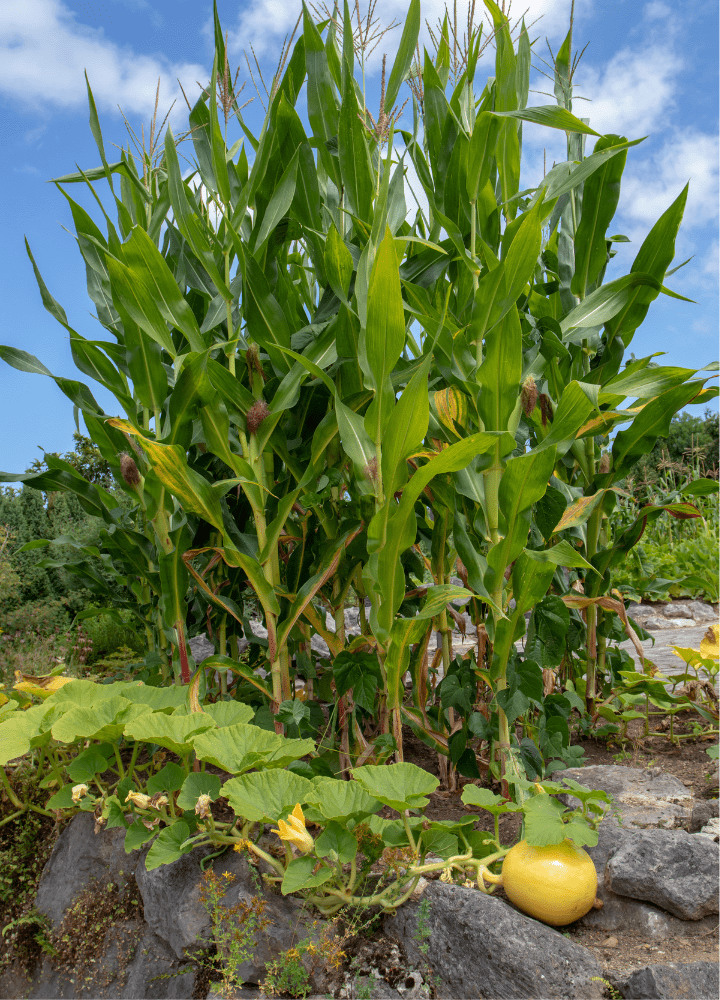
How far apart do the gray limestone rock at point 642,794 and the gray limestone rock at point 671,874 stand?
0.66ft

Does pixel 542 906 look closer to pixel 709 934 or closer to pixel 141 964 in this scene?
pixel 709 934

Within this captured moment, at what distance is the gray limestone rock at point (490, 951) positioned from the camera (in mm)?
1226

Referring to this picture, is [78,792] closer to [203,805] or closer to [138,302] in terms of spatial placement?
[203,805]

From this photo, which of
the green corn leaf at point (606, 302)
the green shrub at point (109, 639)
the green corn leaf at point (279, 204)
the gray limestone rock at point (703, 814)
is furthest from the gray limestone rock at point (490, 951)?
the green shrub at point (109, 639)

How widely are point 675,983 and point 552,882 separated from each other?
26 centimetres

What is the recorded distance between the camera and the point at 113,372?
7.75 feet

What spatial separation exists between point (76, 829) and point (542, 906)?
148cm

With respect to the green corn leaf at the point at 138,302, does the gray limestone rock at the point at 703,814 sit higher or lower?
lower

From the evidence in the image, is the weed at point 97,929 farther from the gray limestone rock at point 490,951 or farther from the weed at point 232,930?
the gray limestone rock at point 490,951

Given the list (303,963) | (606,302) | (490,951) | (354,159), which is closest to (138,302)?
(354,159)

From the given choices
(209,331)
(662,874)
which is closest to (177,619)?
(209,331)

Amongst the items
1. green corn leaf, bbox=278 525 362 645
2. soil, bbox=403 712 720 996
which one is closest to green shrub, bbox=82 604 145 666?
soil, bbox=403 712 720 996

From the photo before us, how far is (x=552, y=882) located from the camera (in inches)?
52.3

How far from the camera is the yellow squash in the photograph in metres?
1.33
